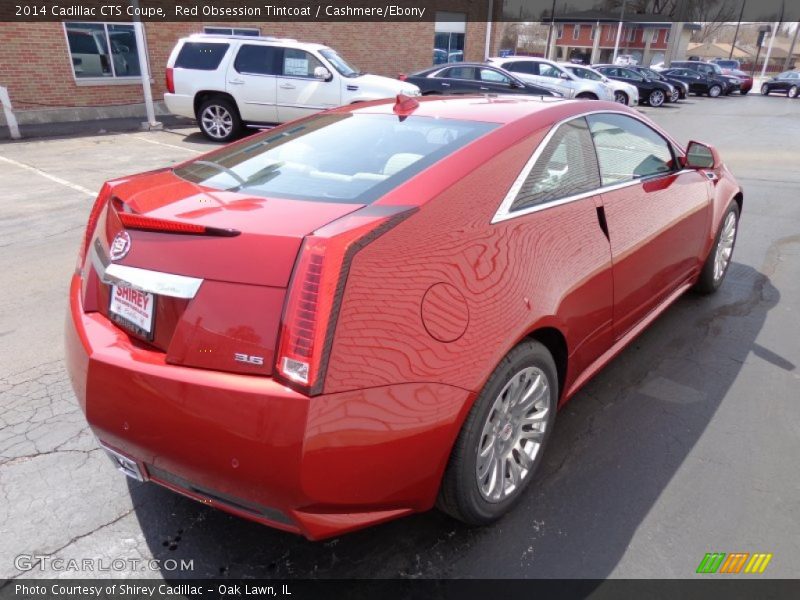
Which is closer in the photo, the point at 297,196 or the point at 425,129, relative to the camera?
the point at 297,196

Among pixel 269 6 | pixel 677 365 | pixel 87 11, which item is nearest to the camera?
pixel 677 365

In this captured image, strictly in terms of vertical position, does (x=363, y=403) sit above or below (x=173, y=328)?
below

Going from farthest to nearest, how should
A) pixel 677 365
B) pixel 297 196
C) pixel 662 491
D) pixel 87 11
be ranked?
1. pixel 87 11
2. pixel 677 365
3. pixel 662 491
4. pixel 297 196

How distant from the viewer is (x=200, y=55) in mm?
11328

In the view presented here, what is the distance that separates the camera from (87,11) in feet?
42.4

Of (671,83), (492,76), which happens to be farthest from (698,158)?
(671,83)

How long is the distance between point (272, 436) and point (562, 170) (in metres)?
1.76

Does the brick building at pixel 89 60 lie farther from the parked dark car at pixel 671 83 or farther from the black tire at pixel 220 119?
the parked dark car at pixel 671 83

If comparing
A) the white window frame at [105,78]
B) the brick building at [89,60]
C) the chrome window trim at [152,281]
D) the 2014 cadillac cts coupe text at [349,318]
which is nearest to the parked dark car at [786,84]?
the brick building at [89,60]

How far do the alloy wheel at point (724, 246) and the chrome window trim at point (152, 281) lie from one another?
13.2 ft

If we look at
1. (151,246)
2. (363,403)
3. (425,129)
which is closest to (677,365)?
(425,129)

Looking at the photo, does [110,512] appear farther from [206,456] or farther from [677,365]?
[677,365]

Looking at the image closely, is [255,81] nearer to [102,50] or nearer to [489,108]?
[102,50]

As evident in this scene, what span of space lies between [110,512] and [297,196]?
4.91ft
